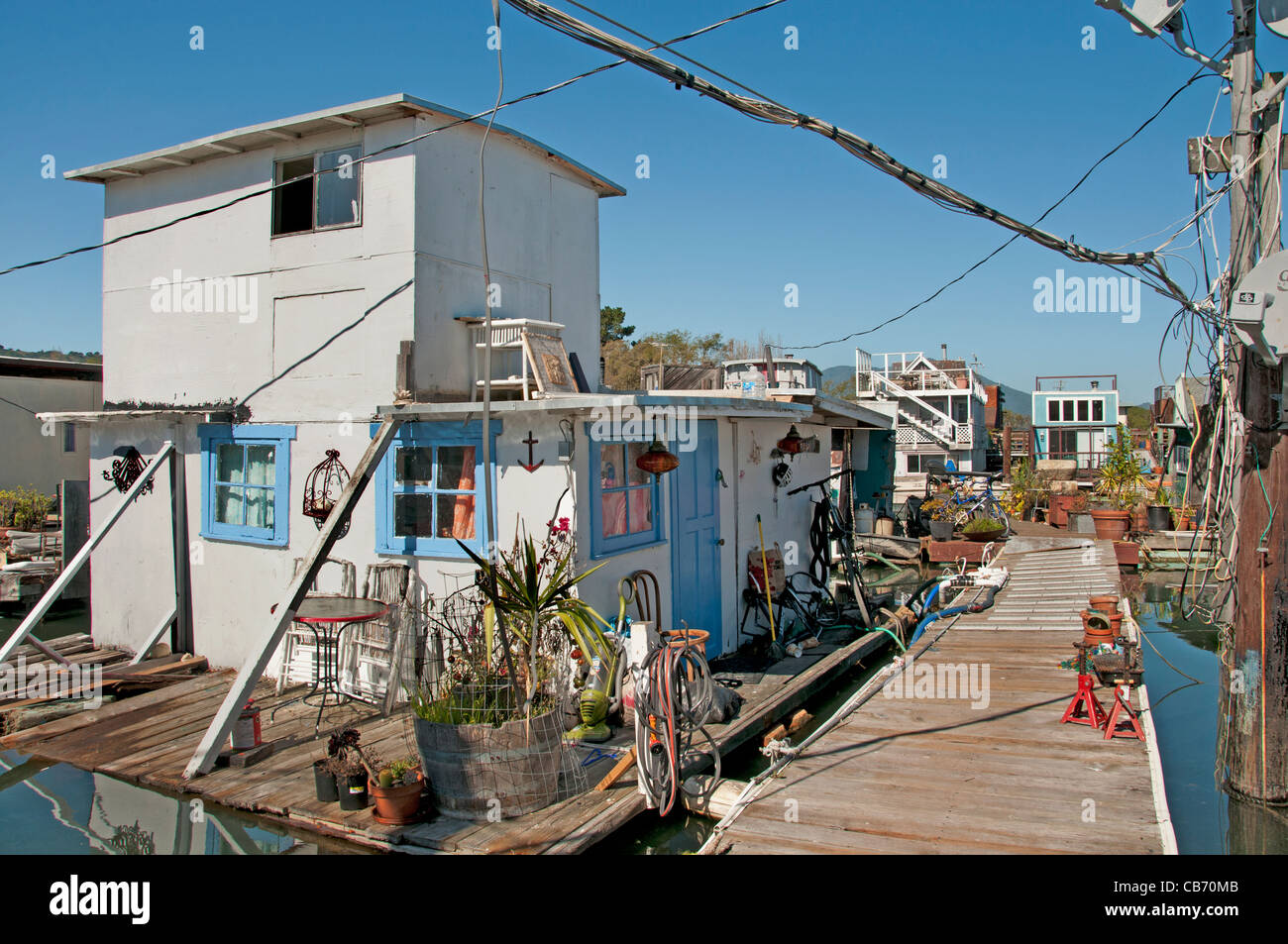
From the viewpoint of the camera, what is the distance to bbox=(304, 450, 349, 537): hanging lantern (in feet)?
27.6

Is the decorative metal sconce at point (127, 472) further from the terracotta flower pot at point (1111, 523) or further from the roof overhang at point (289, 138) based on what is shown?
the terracotta flower pot at point (1111, 523)

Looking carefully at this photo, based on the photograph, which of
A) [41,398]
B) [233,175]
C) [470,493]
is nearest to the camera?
[470,493]

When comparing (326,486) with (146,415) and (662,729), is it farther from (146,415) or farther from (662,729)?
(662,729)

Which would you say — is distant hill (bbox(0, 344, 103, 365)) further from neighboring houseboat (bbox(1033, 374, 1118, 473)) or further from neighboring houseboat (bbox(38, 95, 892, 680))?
neighboring houseboat (bbox(1033, 374, 1118, 473))

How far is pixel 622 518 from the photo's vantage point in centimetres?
812

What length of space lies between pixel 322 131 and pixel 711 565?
6.08m

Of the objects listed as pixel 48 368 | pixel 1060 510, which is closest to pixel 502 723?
pixel 48 368

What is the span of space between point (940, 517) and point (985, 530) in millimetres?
1773

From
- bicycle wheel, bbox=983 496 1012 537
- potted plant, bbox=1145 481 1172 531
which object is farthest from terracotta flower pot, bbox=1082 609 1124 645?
potted plant, bbox=1145 481 1172 531

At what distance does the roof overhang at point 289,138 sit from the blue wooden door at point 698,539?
143 inches

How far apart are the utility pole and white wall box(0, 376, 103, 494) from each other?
20.2m
